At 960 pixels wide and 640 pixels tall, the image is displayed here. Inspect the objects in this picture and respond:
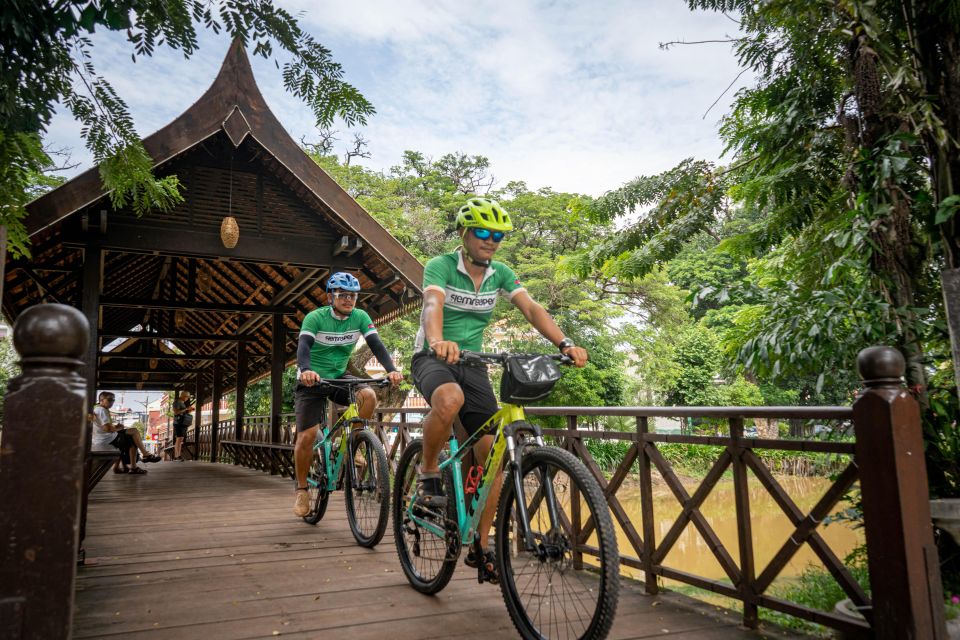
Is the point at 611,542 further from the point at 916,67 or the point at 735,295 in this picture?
the point at 916,67

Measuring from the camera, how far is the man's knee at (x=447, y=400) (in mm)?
2963

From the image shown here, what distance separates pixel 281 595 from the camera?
3.35m

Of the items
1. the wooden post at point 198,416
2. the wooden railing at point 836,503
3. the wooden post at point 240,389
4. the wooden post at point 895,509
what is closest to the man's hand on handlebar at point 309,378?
the wooden railing at point 836,503

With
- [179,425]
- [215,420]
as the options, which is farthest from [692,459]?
[179,425]

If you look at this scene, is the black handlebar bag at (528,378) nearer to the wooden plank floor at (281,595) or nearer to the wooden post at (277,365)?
the wooden plank floor at (281,595)

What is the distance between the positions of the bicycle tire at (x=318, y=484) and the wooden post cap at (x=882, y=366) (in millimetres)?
3904

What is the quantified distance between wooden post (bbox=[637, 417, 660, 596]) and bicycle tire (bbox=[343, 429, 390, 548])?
63.8 inches

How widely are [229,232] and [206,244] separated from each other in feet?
1.08

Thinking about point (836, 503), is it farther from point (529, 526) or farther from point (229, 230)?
point (229, 230)

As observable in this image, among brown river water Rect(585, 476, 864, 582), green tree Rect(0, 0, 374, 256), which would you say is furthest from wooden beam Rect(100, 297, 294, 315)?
green tree Rect(0, 0, 374, 256)

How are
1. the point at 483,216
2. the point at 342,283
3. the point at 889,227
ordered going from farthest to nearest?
1. the point at 342,283
2. the point at 889,227
3. the point at 483,216

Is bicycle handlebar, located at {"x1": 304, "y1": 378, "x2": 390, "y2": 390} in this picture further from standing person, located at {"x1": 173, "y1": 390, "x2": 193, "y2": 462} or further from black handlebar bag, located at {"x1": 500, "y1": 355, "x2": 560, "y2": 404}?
standing person, located at {"x1": 173, "y1": 390, "x2": 193, "y2": 462}

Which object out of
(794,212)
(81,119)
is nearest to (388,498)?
(81,119)

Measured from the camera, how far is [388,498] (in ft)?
13.7
